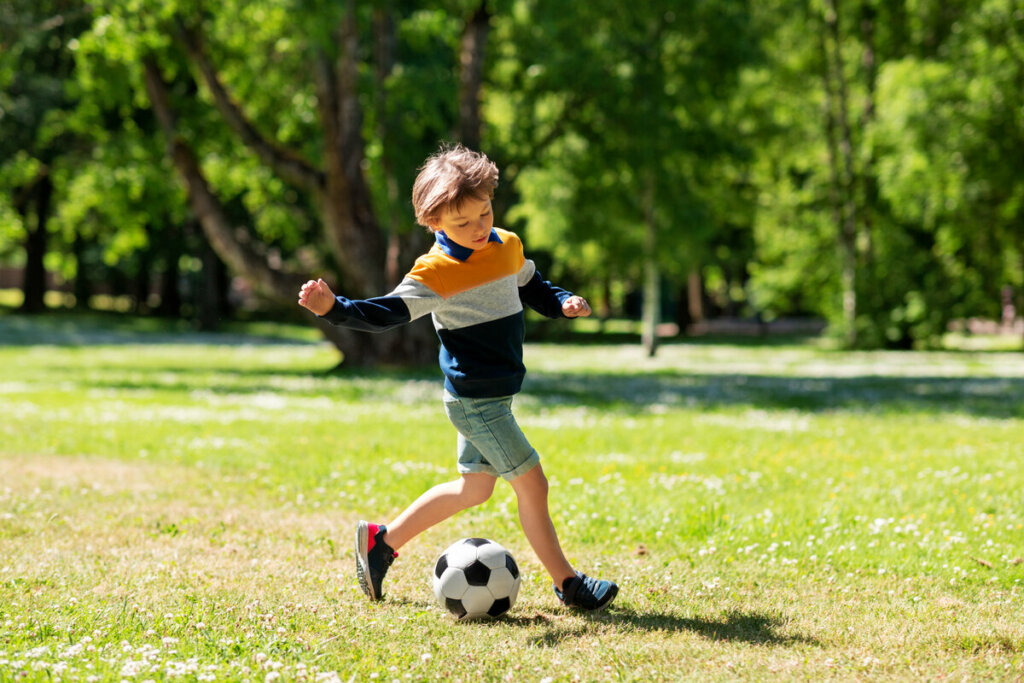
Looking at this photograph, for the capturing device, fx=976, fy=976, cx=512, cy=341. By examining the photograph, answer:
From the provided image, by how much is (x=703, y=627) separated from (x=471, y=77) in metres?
17.4

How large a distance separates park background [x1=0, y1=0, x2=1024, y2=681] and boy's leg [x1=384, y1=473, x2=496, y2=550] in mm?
383

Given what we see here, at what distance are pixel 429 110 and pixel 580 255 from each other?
2019cm

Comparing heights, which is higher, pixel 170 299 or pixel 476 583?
pixel 476 583

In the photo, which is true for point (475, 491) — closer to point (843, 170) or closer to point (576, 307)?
point (576, 307)

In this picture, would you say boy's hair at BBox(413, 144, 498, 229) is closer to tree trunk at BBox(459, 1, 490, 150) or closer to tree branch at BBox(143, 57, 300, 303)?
tree trunk at BBox(459, 1, 490, 150)

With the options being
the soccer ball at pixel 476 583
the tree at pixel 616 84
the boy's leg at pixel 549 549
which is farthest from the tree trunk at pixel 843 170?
the soccer ball at pixel 476 583

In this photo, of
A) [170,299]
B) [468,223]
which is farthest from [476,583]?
[170,299]

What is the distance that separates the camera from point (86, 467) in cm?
923

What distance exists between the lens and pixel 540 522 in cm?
503

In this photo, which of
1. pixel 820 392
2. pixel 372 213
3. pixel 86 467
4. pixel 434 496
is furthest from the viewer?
pixel 372 213

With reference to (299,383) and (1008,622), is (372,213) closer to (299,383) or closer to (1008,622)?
(299,383)

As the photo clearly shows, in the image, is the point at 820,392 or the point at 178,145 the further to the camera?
the point at 178,145

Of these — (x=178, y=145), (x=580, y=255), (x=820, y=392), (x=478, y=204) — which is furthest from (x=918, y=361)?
(x=478, y=204)

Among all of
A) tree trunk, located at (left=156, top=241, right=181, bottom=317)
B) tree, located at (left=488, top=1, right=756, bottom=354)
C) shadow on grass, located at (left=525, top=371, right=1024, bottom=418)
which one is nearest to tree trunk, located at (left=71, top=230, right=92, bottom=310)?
tree trunk, located at (left=156, top=241, right=181, bottom=317)
